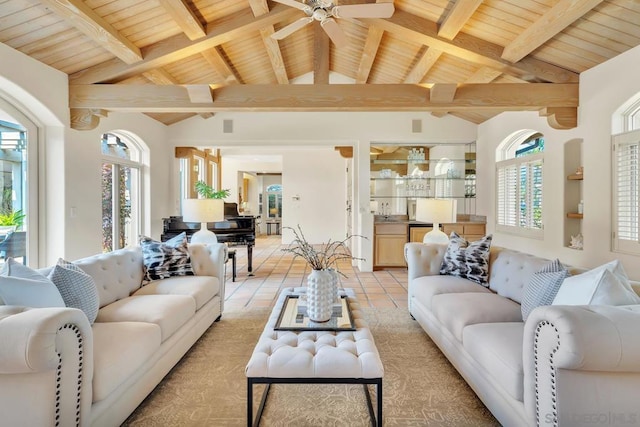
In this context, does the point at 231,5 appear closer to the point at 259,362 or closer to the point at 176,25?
the point at 176,25

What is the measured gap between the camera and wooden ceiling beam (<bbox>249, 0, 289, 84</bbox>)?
371 cm

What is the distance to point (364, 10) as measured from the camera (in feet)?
9.11

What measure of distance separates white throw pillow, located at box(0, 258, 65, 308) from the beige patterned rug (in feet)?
2.56

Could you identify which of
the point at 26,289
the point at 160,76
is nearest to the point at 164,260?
the point at 26,289

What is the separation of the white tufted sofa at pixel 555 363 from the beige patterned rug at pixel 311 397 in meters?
0.21

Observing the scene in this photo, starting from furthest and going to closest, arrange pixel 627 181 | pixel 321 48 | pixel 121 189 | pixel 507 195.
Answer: pixel 507 195 → pixel 121 189 → pixel 321 48 → pixel 627 181

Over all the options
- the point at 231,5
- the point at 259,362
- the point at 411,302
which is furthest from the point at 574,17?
the point at 259,362

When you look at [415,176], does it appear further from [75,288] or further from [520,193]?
[75,288]

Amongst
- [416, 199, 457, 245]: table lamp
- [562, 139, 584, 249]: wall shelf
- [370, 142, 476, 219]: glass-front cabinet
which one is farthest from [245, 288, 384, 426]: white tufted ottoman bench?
[370, 142, 476, 219]: glass-front cabinet

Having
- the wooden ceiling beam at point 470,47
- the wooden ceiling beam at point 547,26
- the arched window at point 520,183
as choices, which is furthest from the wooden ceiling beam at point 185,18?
the arched window at point 520,183

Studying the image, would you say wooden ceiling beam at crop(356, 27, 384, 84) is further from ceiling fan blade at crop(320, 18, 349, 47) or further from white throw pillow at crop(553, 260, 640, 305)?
white throw pillow at crop(553, 260, 640, 305)

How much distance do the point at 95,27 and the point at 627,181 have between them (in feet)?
17.1

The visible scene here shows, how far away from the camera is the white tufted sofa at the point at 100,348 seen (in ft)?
4.40

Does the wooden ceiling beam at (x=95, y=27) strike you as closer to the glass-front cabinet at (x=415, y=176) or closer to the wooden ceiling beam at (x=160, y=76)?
the wooden ceiling beam at (x=160, y=76)
